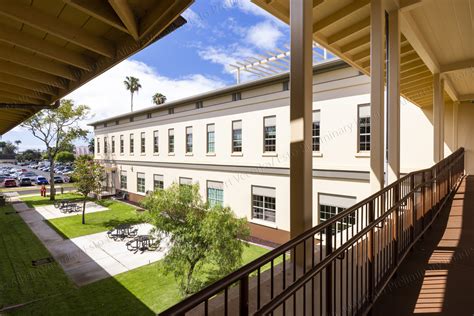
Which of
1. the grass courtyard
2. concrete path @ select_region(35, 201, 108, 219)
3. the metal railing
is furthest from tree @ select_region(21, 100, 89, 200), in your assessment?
the metal railing

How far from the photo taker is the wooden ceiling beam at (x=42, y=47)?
2396mm

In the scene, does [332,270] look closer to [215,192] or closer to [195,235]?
[195,235]

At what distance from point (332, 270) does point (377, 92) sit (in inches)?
A: 116

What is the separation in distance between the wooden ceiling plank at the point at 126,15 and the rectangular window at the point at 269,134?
10870 millimetres

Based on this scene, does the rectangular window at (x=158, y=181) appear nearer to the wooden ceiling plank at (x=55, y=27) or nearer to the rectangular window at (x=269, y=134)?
the rectangular window at (x=269, y=134)

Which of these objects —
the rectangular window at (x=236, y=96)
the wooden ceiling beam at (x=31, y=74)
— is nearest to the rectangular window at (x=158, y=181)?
the rectangular window at (x=236, y=96)

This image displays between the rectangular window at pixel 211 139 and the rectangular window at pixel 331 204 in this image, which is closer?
the rectangular window at pixel 331 204

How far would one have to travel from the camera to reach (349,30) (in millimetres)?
4645

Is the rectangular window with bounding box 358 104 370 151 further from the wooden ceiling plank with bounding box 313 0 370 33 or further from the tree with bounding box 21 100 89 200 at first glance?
the tree with bounding box 21 100 89 200

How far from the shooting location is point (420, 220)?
407cm

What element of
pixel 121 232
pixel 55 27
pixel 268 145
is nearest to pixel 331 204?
pixel 268 145

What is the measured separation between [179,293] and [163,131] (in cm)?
1396

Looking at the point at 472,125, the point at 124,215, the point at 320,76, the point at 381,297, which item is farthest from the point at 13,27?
the point at 124,215

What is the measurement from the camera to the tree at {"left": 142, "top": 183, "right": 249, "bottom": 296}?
740 cm
